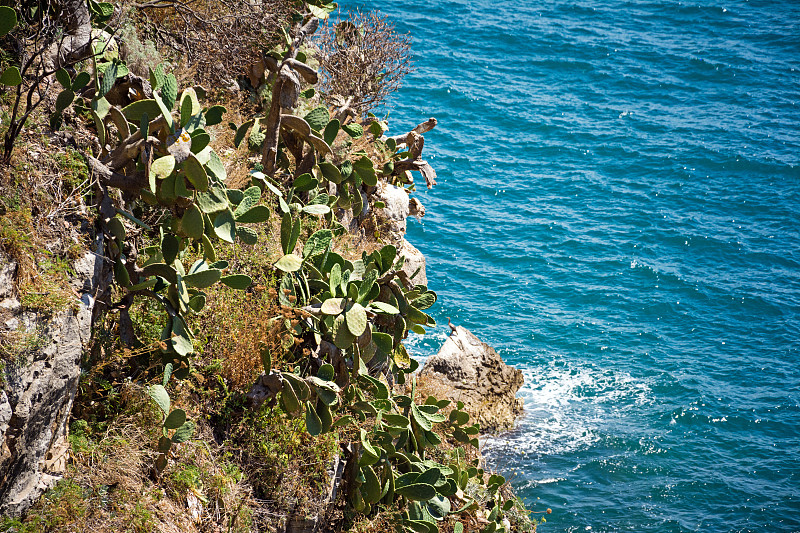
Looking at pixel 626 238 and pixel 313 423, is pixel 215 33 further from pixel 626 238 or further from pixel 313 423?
pixel 626 238

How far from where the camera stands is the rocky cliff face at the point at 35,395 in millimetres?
3887

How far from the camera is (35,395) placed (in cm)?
400

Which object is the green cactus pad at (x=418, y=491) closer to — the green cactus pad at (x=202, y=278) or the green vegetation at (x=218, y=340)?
the green vegetation at (x=218, y=340)

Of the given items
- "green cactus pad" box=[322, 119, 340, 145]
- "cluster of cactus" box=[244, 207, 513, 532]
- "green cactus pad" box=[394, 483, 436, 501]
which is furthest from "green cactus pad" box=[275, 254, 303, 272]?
"green cactus pad" box=[394, 483, 436, 501]

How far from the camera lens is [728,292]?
17.0 meters

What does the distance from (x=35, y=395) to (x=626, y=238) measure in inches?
677

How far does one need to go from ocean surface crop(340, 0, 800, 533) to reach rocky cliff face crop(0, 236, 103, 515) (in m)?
7.84

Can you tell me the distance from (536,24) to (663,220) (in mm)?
13788

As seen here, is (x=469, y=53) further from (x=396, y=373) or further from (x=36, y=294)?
(x=36, y=294)

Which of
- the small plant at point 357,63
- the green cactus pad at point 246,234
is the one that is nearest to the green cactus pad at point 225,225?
the green cactus pad at point 246,234

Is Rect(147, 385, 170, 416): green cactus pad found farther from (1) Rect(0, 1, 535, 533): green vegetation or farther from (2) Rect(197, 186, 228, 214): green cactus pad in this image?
(2) Rect(197, 186, 228, 214): green cactus pad

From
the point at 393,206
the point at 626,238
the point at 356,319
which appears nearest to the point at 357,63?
the point at 393,206

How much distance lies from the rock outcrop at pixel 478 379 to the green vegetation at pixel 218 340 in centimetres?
428

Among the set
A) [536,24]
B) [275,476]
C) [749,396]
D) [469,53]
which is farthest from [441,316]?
[536,24]
